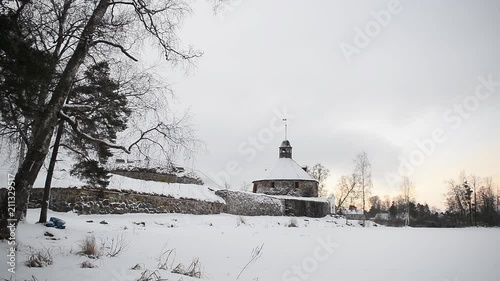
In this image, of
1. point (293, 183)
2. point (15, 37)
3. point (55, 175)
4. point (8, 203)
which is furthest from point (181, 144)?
point (293, 183)

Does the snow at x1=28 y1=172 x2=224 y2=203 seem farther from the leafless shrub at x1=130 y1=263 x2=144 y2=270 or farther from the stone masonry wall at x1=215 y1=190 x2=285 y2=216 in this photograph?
the leafless shrub at x1=130 y1=263 x2=144 y2=270

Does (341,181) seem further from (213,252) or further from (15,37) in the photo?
(15,37)

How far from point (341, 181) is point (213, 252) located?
1977 inches

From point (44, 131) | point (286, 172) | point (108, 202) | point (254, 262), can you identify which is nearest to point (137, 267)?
point (254, 262)

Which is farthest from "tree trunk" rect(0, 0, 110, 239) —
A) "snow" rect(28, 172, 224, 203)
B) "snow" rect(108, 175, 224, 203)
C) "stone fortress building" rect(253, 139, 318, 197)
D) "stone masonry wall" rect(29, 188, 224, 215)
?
"stone fortress building" rect(253, 139, 318, 197)

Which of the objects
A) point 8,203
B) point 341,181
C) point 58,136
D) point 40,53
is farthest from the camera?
point 341,181

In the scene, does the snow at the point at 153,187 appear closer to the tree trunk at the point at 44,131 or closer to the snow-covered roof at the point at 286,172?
the tree trunk at the point at 44,131

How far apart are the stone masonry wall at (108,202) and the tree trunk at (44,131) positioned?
9.03m

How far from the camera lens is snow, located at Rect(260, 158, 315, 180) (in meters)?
41.0

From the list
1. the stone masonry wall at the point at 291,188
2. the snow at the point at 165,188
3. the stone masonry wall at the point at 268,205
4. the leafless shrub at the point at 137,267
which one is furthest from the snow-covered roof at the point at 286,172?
the leafless shrub at the point at 137,267

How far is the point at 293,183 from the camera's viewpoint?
40.5 metres

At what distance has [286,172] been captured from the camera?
4166cm

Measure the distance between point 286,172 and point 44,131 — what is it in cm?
3685

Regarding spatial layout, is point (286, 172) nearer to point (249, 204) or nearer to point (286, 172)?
point (286, 172)
